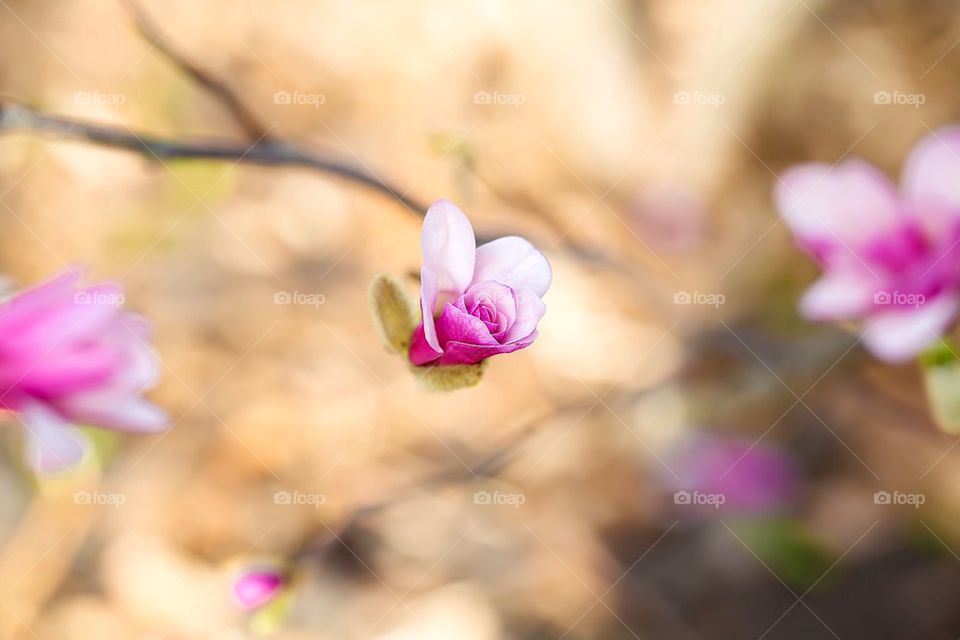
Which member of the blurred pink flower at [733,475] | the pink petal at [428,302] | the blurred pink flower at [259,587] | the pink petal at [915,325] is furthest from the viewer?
the blurred pink flower at [733,475]

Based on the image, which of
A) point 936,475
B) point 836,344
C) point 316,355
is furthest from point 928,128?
point 316,355

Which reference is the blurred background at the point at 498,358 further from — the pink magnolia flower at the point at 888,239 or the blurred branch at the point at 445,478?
the pink magnolia flower at the point at 888,239

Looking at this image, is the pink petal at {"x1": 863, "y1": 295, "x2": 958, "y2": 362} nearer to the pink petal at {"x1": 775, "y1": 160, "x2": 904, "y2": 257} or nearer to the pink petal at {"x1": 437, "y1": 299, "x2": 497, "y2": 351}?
the pink petal at {"x1": 775, "y1": 160, "x2": 904, "y2": 257}

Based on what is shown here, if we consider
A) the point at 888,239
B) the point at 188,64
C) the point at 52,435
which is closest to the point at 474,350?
the point at 52,435

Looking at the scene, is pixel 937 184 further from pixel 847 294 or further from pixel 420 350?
pixel 420 350

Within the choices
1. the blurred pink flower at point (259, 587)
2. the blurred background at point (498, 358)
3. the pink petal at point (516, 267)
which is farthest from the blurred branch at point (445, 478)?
the pink petal at point (516, 267)

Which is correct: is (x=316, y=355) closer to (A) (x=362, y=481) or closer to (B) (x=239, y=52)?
(A) (x=362, y=481)
